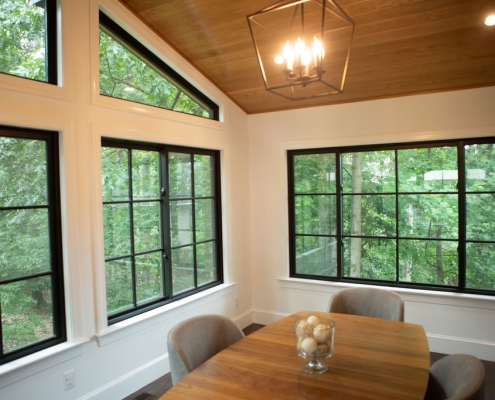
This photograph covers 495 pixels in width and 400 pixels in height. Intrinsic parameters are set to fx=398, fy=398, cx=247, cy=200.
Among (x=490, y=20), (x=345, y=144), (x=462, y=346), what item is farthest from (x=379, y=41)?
(x=462, y=346)

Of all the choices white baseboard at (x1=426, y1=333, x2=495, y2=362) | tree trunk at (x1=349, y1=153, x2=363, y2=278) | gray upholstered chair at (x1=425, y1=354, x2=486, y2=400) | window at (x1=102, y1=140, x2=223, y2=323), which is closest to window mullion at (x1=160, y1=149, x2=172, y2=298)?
window at (x1=102, y1=140, x2=223, y2=323)

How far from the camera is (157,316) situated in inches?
129

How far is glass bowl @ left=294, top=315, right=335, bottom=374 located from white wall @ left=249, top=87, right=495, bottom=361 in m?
2.24

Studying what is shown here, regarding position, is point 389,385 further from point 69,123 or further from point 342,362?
point 69,123

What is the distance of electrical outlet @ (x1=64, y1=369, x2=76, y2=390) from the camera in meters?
2.60

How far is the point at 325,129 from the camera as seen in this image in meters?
4.07

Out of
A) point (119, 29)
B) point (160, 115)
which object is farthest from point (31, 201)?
point (119, 29)

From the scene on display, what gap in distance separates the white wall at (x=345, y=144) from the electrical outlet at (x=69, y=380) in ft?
7.54

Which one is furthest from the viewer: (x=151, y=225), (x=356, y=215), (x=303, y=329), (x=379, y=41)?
(x=356, y=215)

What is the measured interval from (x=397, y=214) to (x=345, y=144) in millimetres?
847

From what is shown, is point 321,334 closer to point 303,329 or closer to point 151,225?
point 303,329

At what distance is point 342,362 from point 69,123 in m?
2.19

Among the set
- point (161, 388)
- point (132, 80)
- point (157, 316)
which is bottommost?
point (161, 388)

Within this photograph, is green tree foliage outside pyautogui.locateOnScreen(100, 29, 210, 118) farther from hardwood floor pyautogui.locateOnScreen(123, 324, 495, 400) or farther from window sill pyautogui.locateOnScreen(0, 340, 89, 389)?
hardwood floor pyautogui.locateOnScreen(123, 324, 495, 400)
